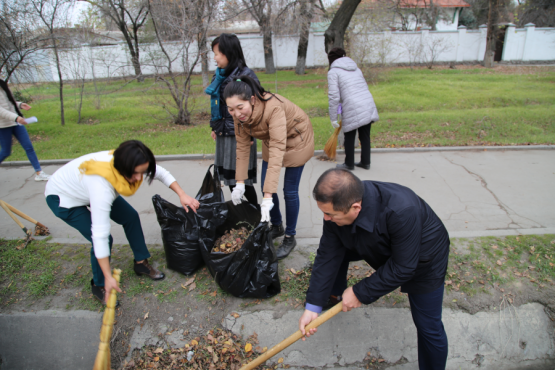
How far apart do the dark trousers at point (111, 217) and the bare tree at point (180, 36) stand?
5316mm

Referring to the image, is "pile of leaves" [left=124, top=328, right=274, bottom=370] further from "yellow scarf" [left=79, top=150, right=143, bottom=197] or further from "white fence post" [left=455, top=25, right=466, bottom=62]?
"white fence post" [left=455, top=25, right=466, bottom=62]

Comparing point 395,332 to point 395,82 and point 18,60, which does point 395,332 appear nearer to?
point 18,60

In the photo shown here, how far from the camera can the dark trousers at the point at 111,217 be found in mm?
2365

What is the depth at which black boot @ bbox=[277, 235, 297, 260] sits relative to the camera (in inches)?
122

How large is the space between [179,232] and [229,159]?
869 millimetres

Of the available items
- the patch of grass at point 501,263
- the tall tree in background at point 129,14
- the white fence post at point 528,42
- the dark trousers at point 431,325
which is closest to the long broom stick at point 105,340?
the dark trousers at point 431,325

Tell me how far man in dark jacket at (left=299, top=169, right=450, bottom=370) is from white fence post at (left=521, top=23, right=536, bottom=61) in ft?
80.2

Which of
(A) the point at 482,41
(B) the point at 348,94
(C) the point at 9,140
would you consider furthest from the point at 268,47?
(C) the point at 9,140

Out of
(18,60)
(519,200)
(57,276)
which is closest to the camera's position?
(57,276)

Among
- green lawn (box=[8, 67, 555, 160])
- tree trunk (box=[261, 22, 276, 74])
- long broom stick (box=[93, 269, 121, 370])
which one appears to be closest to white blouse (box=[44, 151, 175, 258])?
long broom stick (box=[93, 269, 121, 370])

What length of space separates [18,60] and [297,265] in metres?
8.45

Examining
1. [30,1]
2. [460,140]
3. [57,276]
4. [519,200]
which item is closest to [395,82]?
[460,140]

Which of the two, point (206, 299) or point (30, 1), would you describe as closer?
point (206, 299)

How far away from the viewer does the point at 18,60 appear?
7.73 meters
